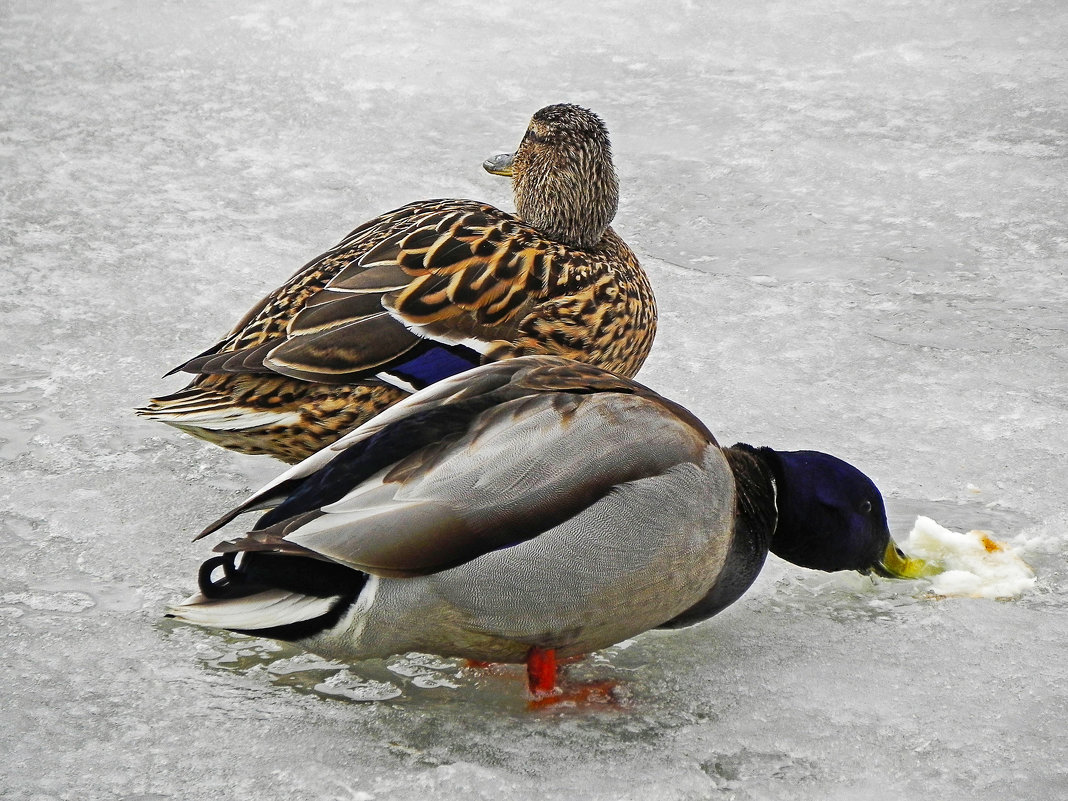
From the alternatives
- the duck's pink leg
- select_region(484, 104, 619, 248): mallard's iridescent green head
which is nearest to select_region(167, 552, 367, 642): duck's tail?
the duck's pink leg

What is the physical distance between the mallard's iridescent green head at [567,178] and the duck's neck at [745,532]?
123 centimetres

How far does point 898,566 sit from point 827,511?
29 centimetres

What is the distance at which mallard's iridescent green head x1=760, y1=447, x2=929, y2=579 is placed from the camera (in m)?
3.28

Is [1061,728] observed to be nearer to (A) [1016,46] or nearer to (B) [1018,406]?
(B) [1018,406]

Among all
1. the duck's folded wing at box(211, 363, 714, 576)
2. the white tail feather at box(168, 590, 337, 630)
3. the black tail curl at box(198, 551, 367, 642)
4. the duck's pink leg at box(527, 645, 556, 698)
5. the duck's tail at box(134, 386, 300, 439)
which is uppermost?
the duck's folded wing at box(211, 363, 714, 576)

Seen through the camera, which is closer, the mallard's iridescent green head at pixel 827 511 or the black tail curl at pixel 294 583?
the black tail curl at pixel 294 583

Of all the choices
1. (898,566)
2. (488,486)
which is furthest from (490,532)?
(898,566)

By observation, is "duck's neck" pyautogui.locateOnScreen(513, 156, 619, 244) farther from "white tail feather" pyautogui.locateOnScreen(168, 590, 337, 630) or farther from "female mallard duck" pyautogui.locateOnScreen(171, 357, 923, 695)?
"white tail feather" pyautogui.locateOnScreen(168, 590, 337, 630)

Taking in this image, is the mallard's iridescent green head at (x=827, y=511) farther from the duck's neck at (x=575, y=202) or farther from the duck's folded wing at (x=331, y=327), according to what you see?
the duck's neck at (x=575, y=202)

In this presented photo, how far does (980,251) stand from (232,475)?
10.1 ft

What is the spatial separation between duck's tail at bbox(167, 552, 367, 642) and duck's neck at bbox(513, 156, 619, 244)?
5.79 feet

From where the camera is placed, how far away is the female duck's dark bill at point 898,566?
338 cm

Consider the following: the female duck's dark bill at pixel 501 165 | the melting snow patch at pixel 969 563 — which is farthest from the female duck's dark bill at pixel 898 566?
the female duck's dark bill at pixel 501 165

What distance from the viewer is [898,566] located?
341 cm
